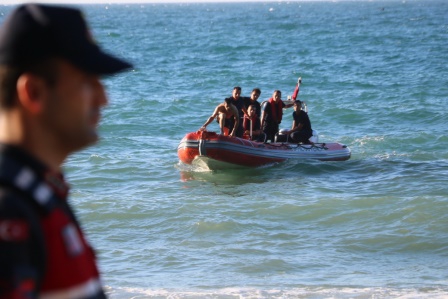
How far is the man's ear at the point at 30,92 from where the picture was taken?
1458 mm

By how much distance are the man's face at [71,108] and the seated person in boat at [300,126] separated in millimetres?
13583

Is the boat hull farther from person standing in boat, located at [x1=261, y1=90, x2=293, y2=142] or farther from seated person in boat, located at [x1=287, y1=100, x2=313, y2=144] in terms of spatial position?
person standing in boat, located at [x1=261, y1=90, x2=293, y2=142]

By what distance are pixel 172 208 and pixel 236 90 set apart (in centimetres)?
296

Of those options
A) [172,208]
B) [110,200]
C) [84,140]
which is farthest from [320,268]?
[84,140]

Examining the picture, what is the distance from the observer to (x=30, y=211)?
138 cm

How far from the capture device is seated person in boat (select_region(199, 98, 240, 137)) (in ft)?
47.0

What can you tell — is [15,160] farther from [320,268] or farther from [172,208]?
[172,208]

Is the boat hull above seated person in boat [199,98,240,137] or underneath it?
underneath

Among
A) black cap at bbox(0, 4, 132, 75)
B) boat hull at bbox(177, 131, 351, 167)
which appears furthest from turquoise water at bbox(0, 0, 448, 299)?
black cap at bbox(0, 4, 132, 75)

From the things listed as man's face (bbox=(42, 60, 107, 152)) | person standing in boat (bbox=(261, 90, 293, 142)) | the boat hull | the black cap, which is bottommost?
the boat hull

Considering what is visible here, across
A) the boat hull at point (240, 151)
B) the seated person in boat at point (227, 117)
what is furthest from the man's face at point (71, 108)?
the boat hull at point (240, 151)

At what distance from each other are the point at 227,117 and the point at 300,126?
1407mm

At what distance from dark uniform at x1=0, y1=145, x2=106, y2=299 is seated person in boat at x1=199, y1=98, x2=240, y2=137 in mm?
12626

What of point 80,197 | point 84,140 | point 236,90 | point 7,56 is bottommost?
point 80,197
